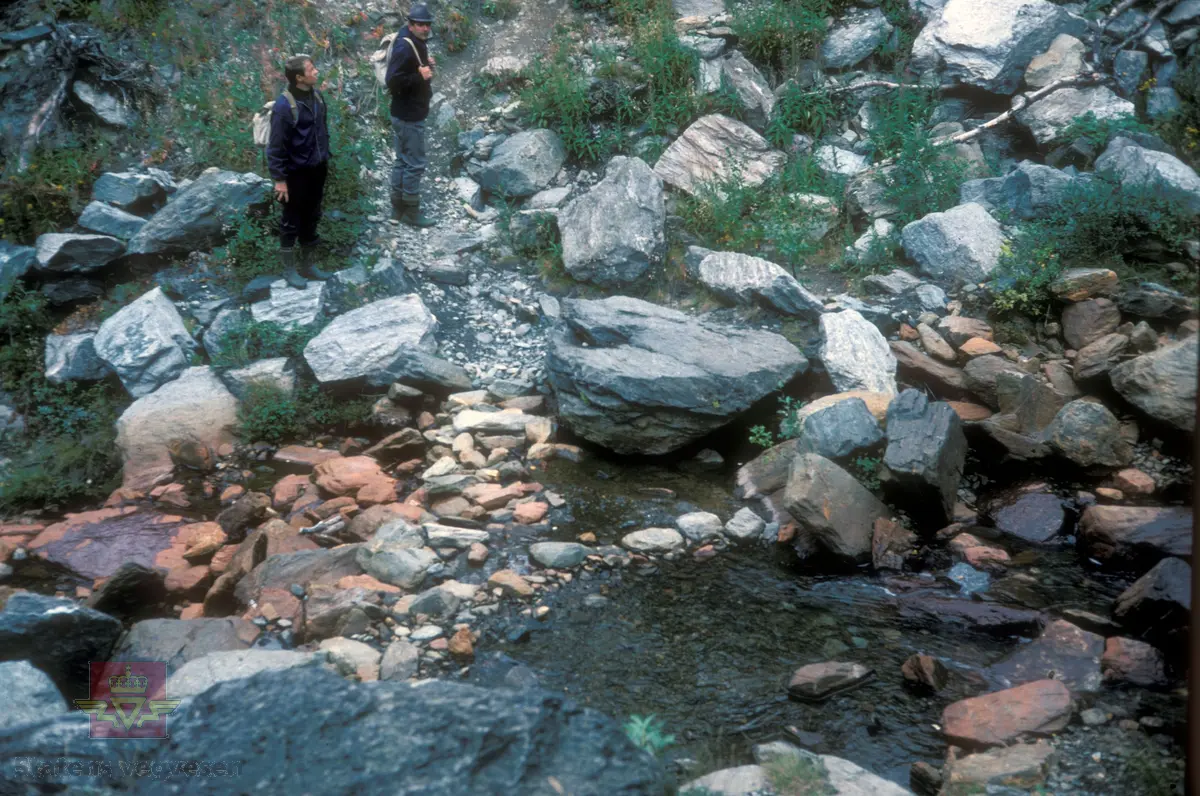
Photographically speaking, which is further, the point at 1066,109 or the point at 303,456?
the point at 1066,109

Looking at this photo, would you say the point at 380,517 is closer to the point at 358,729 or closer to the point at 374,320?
the point at 374,320

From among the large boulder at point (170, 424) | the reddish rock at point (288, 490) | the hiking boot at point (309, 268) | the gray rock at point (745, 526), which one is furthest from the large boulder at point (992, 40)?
the large boulder at point (170, 424)

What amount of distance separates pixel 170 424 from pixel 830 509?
4291mm

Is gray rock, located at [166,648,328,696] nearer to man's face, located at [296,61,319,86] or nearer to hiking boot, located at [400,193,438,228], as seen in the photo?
man's face, located at [296,61,319,86]

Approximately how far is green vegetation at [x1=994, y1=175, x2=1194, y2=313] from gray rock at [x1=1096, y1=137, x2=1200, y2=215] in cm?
10

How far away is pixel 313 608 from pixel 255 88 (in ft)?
19.0

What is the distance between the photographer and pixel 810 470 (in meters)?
4.31

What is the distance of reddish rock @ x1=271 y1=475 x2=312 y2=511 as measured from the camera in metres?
4.95

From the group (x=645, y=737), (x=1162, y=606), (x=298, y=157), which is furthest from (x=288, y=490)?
(x=1162, y=606)

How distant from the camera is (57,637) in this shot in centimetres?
331

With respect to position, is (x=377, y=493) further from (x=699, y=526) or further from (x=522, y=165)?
(x=522, y=165)

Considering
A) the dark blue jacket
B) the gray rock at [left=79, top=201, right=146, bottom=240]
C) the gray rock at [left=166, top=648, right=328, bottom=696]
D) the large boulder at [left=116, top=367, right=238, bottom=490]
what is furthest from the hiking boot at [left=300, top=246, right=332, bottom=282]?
the gray rock at [left=166, top=648, right=328, bottom=696]

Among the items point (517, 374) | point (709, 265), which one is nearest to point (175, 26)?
point (517, 374)

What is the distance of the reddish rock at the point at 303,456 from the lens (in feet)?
17.7
